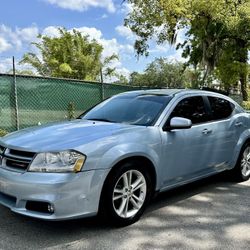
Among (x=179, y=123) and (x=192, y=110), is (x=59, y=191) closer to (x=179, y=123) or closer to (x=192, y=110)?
(x=179, y=123)

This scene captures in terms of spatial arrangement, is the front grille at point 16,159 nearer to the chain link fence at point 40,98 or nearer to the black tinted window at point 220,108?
the black tinted window at point 220,108

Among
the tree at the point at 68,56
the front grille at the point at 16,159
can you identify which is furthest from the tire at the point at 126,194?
the tree at the point at 68,56

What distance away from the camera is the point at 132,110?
539 centimetres

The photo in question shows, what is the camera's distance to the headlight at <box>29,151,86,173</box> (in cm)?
400

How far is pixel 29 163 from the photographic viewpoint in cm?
409

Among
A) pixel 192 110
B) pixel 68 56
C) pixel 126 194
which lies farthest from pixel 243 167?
pixel 68 56

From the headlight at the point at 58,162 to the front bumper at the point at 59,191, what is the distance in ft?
0.19

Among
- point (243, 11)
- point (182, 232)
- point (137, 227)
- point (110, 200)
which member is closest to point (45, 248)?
point (110, 200)

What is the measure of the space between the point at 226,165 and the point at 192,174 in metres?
1.02

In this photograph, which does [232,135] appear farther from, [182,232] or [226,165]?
[182,232]

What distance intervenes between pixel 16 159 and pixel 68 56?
34716 millimetres

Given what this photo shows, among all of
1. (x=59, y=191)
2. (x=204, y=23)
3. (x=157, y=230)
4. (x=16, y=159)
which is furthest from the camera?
(x=204, y=23)

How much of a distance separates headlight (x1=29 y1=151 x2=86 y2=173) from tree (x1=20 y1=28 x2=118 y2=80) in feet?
109

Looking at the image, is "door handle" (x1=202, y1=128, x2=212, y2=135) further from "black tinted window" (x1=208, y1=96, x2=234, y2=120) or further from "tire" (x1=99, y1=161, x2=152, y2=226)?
"tire" (x1=99, y1=161, x2=152, y2=226)
